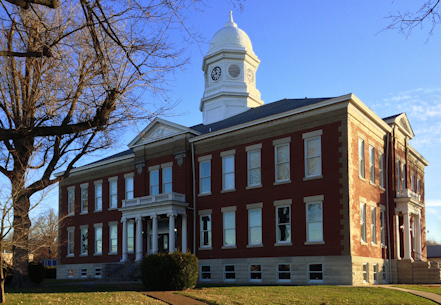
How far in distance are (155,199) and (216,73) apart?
15.1m

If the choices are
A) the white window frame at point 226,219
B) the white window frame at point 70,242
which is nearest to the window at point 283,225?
the white window frame at point 226,219

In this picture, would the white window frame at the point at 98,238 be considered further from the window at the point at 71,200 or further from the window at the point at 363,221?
the window at the point at 363,221

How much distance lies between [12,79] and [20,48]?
145 centimetres

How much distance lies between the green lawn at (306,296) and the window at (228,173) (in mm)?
13109

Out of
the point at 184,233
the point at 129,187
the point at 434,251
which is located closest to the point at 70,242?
the point at 129,187

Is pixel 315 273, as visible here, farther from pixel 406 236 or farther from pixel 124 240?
pixel 124 240

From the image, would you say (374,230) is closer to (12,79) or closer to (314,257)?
(314,257)

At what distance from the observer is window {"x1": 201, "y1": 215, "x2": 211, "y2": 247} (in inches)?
1361

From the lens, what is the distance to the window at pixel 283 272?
29406 mm

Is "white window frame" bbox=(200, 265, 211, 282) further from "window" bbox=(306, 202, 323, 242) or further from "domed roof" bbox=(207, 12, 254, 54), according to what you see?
"domed roof" bbox=(207, 12, 254, 54)

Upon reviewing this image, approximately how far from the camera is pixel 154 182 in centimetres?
3856

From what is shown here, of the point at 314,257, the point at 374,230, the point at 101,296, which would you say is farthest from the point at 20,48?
the point at 374,230

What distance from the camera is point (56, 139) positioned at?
21.7 metres

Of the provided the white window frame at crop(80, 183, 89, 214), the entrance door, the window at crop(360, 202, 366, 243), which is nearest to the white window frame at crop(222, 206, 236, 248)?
the entrance door
